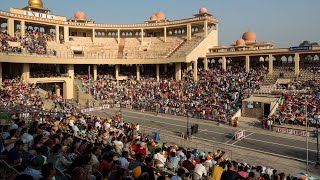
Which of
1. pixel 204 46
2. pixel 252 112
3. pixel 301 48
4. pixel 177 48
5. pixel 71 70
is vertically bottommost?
pixel 252 112

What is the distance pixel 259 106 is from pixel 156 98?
636 inches

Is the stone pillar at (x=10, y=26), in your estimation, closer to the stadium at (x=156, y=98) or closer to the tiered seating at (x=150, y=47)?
the stadium at (x=156, y=98)

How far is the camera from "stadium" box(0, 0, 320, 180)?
1245cm

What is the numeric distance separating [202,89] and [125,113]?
11.4 metres

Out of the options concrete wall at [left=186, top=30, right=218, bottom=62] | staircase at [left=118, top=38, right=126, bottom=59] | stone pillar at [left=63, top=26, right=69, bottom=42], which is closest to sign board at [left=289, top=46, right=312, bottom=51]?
concrete wall at [left=186, top=30, right=218, bottom=62]

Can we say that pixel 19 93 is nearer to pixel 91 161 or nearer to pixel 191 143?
pixel 191 143

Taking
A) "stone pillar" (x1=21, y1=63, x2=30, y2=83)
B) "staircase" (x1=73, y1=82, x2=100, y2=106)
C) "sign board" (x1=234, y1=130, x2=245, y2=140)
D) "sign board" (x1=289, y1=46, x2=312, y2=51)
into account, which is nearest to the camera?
"sign board" (x1=234, y1=130, x2=245, y2=140)

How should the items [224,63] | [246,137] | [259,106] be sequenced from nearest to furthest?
1. [246,137]
2. [259,106]
3. [224,63]

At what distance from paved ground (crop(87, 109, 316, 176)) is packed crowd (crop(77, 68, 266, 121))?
2726 millimetres

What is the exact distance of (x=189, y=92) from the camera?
4306cm

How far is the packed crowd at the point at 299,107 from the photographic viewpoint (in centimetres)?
2862

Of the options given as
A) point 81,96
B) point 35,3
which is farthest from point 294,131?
point 35,3

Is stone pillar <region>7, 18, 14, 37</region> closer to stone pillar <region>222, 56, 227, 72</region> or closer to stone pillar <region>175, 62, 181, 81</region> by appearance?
stone pillar <region>175, 62, 181, 81</region>

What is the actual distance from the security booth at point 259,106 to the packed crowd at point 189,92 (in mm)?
1362
